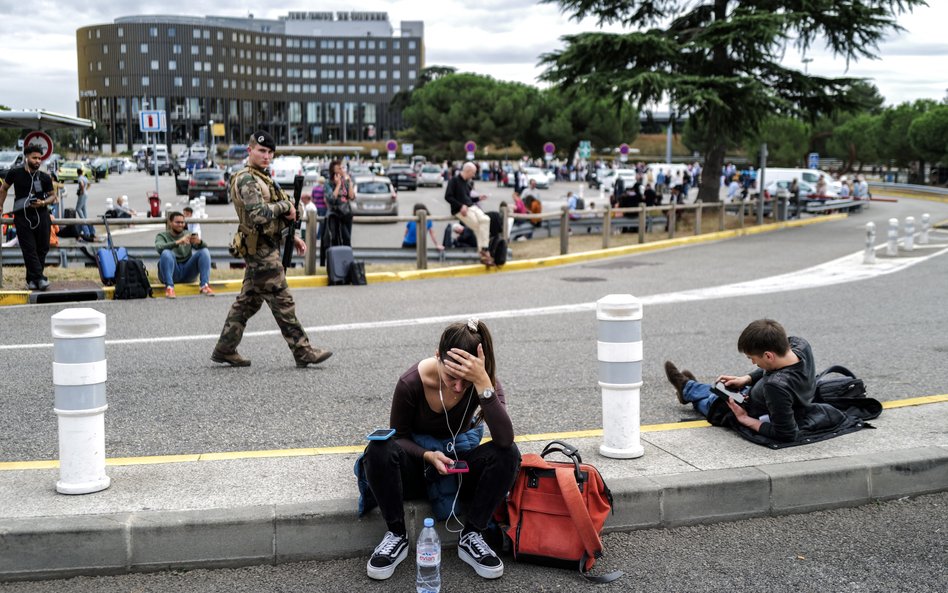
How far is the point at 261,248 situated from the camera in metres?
7.81

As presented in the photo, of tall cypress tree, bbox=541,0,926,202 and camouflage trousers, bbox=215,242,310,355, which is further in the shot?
tall cypress tree, bbox=541,0,926,202

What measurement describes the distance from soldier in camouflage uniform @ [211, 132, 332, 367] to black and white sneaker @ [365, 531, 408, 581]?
379 centimetres

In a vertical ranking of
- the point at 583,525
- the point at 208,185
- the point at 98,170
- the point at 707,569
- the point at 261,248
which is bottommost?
the point at 707,569

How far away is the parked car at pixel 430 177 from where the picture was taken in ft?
216

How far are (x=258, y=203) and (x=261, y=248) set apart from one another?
16.0 inches

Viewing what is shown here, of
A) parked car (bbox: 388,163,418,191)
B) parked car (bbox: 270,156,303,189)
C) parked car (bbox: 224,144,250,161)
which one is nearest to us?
parked car (bbox: 270,156,303,189)

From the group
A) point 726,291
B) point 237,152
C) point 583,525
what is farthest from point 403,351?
point 237,152

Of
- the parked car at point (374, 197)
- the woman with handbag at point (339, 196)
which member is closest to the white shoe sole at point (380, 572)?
the woman with handbag at point (339, 196)

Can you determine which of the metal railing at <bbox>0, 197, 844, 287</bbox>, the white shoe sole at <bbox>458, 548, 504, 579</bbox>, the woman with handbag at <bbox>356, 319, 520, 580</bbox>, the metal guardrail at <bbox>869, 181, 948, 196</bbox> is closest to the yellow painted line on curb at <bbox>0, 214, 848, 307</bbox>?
the metal railing at <bbox>0, 197, 844, 287</bbox>

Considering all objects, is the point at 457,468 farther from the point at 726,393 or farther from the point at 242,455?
the point at 726,393

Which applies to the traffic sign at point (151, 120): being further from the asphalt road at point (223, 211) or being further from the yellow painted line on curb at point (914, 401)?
the yellow painted line on curb at point (914, 401)

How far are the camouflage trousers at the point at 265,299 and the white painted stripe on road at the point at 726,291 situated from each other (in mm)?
1836

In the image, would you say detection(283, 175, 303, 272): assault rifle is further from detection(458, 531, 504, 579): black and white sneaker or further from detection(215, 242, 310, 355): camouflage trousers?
detection(458, 531, 504, 579): black and white sneaker

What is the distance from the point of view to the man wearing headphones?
1255 cm
